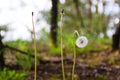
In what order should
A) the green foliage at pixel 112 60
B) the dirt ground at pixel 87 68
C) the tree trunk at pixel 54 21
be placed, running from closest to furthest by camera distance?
the dirt ground at pixel 87 68
the green foliage at pixel 112 60
the tree trunk at pixel 54 21

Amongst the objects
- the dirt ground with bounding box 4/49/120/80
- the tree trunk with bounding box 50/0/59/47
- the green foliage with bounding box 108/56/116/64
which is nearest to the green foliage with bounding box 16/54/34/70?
the dirt ground with bounding box 4/49/120/80

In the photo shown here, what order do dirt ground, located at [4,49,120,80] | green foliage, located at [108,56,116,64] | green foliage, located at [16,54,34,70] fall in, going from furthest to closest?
1. green foliage, located at [108,56,116,64]
2. green foliage, located at [16,54,34,70]
3. dirt ground, located at [4,49,120,80]

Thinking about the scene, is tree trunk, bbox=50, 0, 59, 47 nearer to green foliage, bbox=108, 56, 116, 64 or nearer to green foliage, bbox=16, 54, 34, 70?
green foliage, bbox=108, 56, 116, 64

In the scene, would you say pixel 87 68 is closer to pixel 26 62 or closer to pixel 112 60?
pixel 112 60

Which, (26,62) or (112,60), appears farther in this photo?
(112,60)

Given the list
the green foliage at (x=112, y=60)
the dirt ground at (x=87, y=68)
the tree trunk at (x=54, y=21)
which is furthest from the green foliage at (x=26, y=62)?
the tree trunk at (x=54, y=21)

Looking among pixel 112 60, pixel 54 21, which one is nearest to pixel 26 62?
pixel 112 60

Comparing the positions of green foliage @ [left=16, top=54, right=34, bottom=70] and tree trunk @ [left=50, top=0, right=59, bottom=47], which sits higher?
tree trunk @ [left=50, top=0, right=59, bottom=47]

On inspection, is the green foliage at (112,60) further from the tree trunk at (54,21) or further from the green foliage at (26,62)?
the tree trunk at (54,21)

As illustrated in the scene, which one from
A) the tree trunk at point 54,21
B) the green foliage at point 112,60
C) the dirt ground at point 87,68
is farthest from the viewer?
the tree trunk at point 54,21

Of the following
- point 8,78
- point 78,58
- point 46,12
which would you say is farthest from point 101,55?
point 46,12

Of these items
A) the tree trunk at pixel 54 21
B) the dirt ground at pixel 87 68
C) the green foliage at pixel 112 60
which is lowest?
the dirt ground at pixel 87 68

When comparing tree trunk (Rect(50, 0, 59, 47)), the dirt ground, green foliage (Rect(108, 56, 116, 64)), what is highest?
tree trunk (Rect(50, 0, 59, 47))
